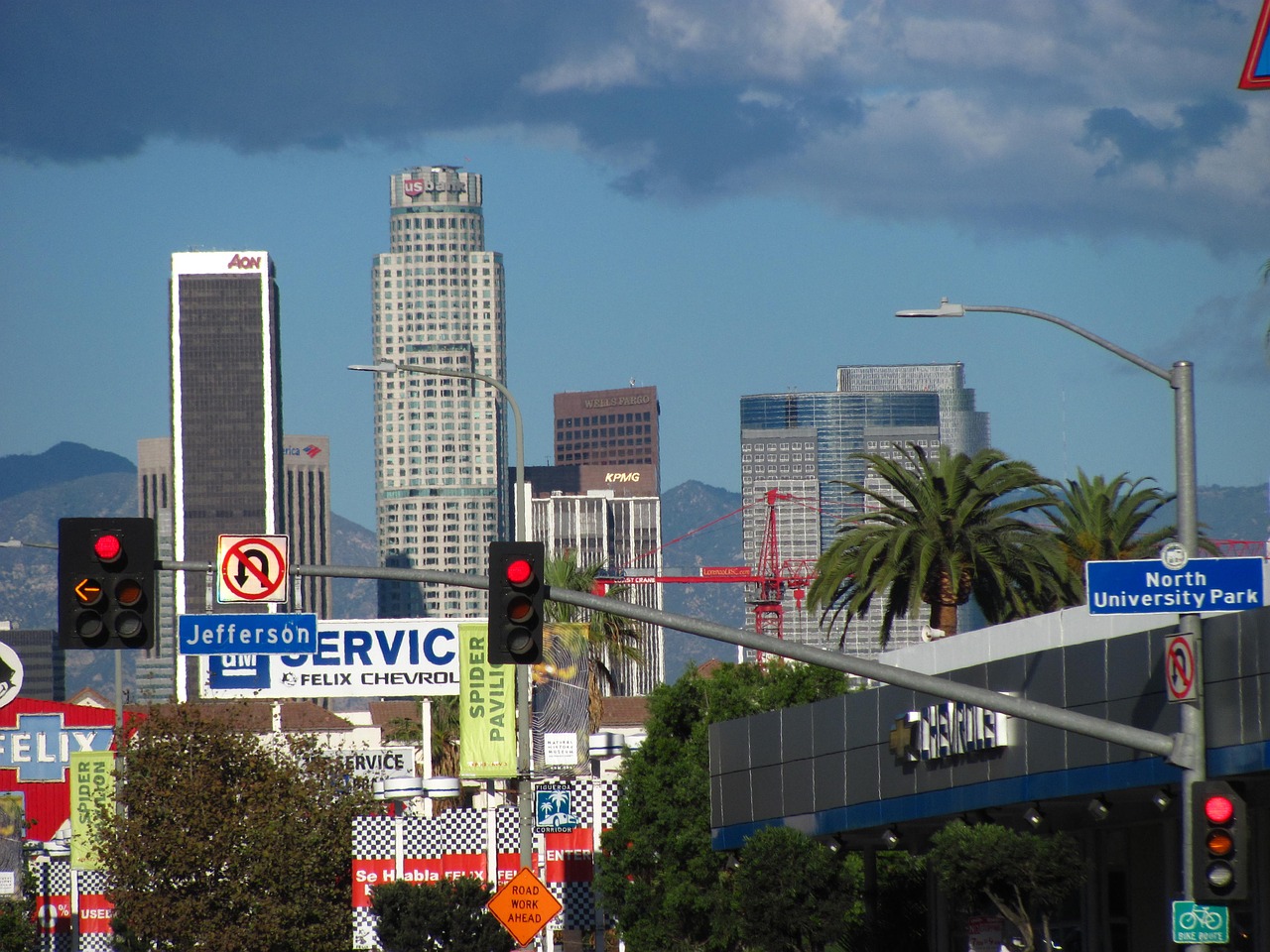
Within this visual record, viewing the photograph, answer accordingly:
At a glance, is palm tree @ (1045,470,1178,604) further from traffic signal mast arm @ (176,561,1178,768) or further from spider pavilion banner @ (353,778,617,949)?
traffic signal mast arm @ (176,561,1178,768)

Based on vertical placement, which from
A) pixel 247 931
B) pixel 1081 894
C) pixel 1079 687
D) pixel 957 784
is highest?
pixel 1079 687

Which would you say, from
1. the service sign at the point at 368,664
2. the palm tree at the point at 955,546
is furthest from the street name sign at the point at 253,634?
the palm tree at the point at 955,546

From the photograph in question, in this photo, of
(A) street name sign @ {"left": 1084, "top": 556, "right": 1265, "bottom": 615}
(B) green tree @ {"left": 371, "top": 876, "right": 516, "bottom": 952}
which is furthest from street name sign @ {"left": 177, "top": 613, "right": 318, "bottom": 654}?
(B) green tree @ {"left": 371, "top": 876, "right": 516, "bottom": 952}

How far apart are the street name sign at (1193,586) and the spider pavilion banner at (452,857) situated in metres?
33.1

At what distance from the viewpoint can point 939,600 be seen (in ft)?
160

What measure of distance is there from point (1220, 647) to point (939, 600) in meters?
24.1

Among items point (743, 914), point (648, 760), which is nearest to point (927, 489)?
point (648, 760)

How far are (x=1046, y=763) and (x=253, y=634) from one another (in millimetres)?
12027

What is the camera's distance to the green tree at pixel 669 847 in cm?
4750

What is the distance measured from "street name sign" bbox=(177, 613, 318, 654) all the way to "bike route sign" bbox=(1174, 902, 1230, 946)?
14116 millimetres

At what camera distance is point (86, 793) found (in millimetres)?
58375

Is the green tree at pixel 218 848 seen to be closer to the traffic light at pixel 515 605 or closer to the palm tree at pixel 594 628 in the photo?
the palm tree at pixel 594 628

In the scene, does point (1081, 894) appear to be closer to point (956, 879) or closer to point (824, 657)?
point (956, 879)

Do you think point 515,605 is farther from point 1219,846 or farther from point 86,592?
point 1219,846
